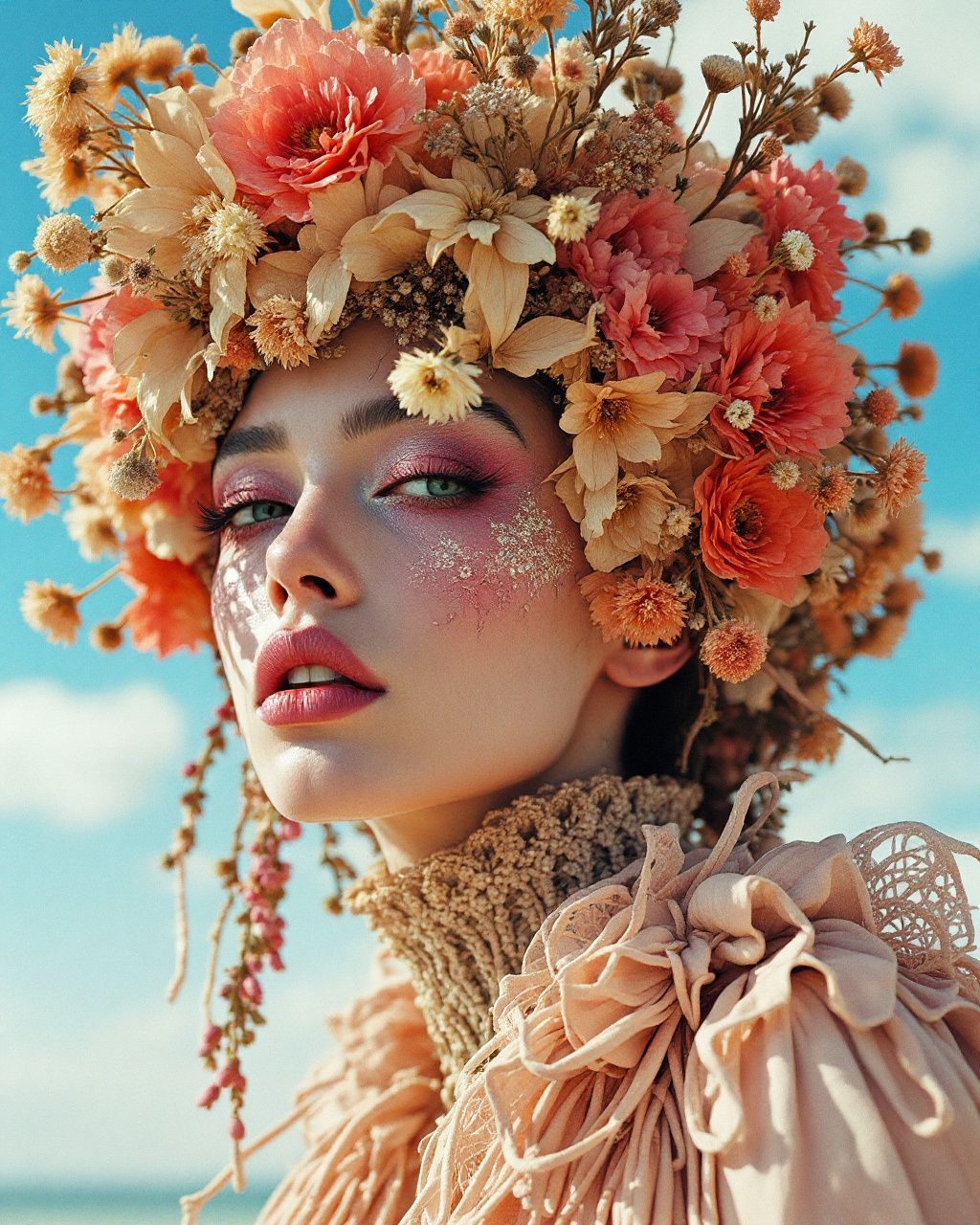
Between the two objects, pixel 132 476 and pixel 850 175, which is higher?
pixel 850 175

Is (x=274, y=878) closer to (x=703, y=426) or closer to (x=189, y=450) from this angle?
(x=189, y=450)

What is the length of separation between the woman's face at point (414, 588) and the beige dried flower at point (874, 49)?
0.71m

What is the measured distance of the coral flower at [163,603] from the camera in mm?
2504

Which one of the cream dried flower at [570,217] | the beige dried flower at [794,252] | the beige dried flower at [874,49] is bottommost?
the cream dried flower at [570,217]

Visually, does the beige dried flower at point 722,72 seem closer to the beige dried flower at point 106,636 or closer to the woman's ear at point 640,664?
the woman's ear at point 640,664

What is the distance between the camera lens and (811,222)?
205 centimetres

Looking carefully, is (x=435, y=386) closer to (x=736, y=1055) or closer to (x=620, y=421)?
(x=620, y=421)

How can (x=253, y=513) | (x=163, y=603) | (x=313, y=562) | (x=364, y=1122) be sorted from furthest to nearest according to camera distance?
(x=163, y=603) → (x=364, y=1122) → (x=253, y=513) → (x=313, y=562)

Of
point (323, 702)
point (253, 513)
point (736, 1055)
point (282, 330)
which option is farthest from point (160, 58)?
point (736, 1055)

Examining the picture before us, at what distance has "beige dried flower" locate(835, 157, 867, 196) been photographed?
7.73 feet

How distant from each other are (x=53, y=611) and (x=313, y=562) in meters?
0.90

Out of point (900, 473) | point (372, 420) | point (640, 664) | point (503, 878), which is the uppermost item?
point (372, 420)

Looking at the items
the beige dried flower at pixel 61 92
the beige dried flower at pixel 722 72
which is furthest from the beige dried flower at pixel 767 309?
the beige dried flower at pixel 61 92

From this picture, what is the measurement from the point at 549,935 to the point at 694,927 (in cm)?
19
